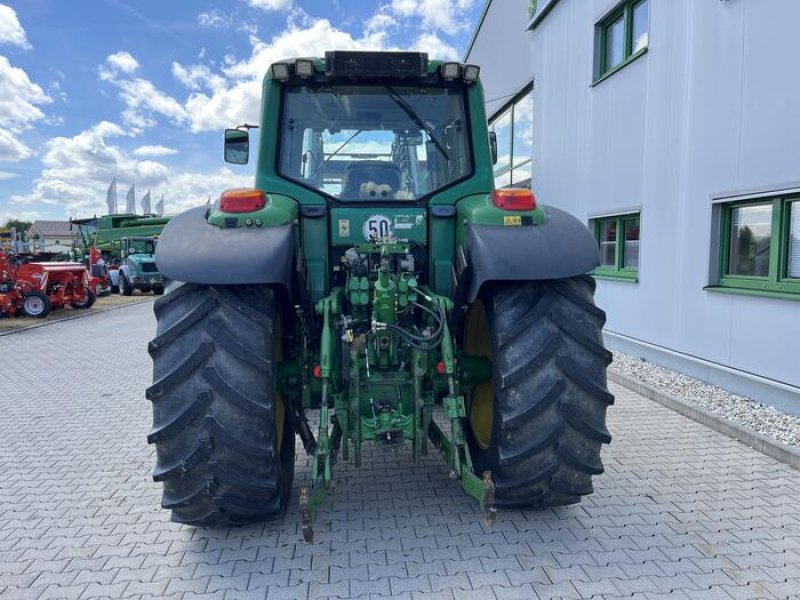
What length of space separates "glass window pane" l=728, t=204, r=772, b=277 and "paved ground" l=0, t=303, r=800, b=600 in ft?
5.97

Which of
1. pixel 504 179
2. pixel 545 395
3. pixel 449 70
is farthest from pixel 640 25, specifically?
pixel 504 179

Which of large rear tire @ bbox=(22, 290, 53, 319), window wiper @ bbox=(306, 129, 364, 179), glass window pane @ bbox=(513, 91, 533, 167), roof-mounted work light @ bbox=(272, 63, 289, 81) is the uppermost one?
glass window pane @ bbox=(513, 91, 533, 167)

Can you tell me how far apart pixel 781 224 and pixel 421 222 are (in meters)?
3.48

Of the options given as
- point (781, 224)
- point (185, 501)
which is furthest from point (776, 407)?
point (185, 501)

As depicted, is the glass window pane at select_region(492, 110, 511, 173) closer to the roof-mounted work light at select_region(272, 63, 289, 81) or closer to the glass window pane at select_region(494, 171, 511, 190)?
the glass window pane at select_region(494, 171, 511, 190)

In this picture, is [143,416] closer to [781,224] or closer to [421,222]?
[421,222]

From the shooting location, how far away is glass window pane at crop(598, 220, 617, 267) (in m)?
8.22

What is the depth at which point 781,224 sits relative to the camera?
5.00 m

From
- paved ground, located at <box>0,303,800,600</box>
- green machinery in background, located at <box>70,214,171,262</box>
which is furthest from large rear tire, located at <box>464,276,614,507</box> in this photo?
green machinery in background, located at <box>70,214,171,262</box>

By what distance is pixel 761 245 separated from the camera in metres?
5.36

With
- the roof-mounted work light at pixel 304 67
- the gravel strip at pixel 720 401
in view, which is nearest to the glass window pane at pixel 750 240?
the gravel strip at pixel 720 401

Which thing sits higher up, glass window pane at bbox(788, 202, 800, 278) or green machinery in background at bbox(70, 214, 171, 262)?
green machinery in background at bbox(70, 214, 171, 262)

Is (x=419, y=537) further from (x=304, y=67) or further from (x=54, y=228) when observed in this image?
(x=54, y=228)

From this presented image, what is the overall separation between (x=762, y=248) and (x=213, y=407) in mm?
5017
